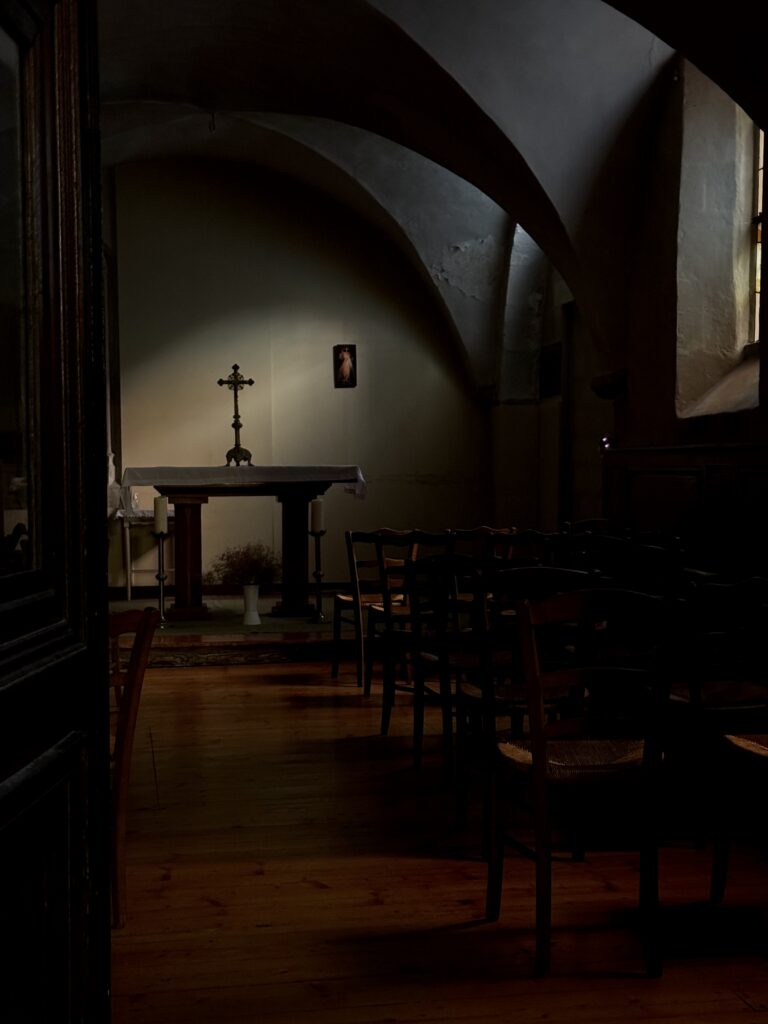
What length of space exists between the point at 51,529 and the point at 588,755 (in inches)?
69.2

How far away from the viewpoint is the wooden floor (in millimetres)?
2256

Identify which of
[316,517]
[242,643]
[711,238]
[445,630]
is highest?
[711,238]

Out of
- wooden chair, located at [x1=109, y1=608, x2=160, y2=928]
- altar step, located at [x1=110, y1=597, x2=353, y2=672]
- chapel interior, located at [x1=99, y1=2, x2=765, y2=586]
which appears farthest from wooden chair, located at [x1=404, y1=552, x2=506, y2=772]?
altar step, located at [x1=110, y1=597, x2=353, y2=672]

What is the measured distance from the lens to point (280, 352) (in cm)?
941

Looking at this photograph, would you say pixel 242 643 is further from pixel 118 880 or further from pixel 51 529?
pixel 51 529

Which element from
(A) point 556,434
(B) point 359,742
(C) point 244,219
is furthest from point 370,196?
(B) point 359,742

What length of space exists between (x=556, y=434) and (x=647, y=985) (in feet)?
22.2

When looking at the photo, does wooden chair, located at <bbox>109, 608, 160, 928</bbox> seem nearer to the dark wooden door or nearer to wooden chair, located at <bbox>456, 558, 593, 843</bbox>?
wooden chair, located at <bbox>456, 558, 593, 843</bbox>

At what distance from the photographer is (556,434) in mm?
8781

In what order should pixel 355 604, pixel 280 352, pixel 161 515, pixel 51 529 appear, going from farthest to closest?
pixel 280 352 → pixel 161 515 → pixel 355 604 → pixel 51 529

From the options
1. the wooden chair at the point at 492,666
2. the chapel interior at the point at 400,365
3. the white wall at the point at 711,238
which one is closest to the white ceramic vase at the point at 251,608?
the chapel interior at the point at 400,365

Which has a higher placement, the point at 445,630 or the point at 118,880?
the point at 445,630

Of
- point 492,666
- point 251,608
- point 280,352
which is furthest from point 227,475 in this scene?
point 492,666

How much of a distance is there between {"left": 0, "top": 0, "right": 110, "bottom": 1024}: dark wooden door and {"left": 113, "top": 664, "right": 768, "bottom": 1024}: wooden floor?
38.3 inches
